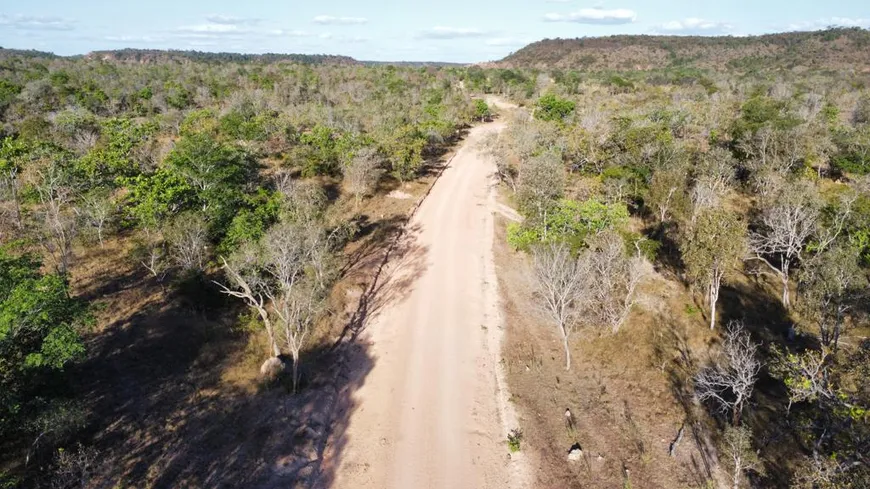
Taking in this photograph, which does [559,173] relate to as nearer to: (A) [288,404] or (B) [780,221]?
(B) [780,221]

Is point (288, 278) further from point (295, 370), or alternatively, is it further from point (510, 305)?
point (510, 305)

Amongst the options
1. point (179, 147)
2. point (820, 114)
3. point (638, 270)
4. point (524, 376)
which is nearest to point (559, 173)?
point (638, 270)

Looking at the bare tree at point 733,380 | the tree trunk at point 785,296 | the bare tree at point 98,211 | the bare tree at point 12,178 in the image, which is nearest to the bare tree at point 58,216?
the bare tree at point 98,211

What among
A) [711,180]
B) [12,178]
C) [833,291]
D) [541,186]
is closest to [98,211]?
[12,178]

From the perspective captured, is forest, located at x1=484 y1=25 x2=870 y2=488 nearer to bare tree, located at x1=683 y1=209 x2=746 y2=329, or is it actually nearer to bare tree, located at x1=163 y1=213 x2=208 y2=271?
bare tree, located at x1=683 y1=209 x2=746 y2=329

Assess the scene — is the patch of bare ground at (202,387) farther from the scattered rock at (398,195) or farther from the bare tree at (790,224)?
the bare tree at (790,224)

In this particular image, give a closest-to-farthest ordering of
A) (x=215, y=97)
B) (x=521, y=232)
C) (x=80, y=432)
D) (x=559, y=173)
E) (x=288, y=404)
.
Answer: (x=80, y=432)
(x=288, y=404)
(x=521, y=232)
(x=559, y=173)
(x=215, y=97)
